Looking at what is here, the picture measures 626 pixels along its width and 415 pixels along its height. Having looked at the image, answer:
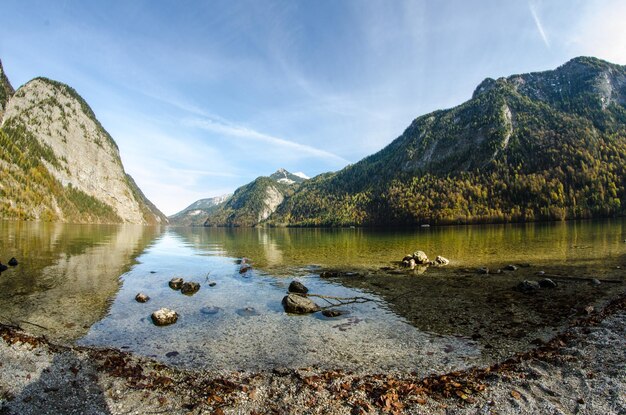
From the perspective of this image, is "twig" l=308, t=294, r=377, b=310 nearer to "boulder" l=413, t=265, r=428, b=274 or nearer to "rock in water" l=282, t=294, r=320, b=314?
"rock in water" l=282, t=294, r=320, b=314

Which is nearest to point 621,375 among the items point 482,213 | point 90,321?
point 90,321

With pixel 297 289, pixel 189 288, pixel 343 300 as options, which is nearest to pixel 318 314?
pixel 343 300

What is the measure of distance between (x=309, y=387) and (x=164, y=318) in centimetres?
1232

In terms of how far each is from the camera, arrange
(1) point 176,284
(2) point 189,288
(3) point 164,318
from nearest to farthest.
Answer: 1. (3) point 164,318
2. (2) point 189,288
3. (1) point 176,284

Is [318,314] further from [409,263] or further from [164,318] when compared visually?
[409,263]

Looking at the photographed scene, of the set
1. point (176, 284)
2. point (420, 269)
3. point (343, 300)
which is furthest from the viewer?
point (420, 269)

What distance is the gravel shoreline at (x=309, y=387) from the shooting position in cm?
950

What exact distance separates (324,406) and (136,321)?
15.2m

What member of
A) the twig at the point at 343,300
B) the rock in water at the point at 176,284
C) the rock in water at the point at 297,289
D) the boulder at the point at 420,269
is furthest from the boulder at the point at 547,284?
the rock in water at the point at 176,284

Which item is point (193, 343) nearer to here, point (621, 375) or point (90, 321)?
point (90, 321)

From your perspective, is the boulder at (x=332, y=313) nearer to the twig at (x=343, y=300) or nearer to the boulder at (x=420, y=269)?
the twig at (x=343, y=300)

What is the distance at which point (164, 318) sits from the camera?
19.4 m

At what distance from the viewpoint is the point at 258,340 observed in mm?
16797

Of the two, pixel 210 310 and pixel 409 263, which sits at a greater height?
pixel 409 263
